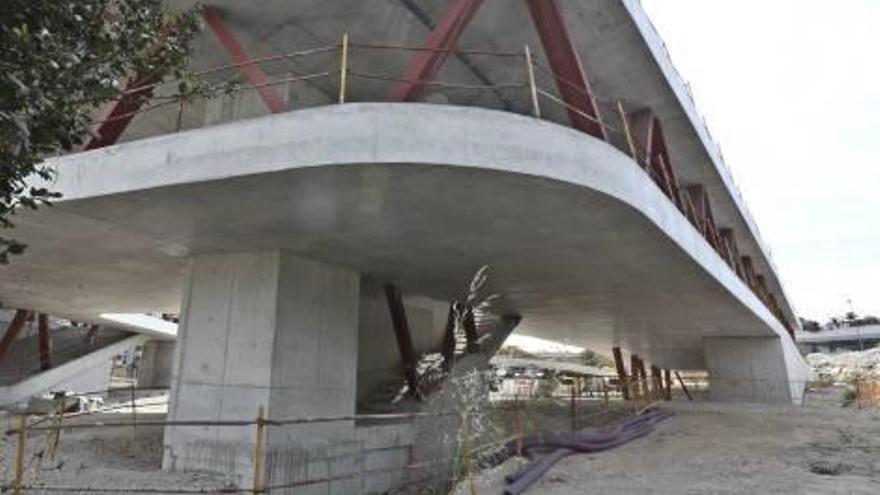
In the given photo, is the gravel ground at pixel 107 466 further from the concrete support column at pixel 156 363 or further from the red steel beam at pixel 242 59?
the concrete support column at pixel 156 363

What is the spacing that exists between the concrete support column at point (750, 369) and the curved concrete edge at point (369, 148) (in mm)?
16269

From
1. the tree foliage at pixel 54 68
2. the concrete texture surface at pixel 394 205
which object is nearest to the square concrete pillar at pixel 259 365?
the concrete texture surface at pixel 394 205

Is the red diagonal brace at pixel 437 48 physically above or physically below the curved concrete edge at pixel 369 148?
above

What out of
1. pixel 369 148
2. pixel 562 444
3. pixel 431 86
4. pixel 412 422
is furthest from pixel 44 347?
pixel 369 148

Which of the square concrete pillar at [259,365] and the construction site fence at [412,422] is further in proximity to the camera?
the square concrete pillar at [259,365]

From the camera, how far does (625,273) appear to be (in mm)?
12555

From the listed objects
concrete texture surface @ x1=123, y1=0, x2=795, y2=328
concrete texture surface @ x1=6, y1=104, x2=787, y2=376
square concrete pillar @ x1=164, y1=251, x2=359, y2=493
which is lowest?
square concrete pillar @ x1=164, y1=251, x2=359, y2=493

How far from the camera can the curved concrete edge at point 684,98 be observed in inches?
445

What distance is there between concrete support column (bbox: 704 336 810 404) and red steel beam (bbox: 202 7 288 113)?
58.9 feet

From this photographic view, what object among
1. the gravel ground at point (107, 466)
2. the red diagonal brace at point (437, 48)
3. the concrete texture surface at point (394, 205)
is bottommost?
the gravel ground at point (107, 466)

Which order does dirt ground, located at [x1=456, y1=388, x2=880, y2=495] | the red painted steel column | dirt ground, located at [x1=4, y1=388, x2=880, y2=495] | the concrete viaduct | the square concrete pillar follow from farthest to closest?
the red painted steel column, the square concrete pillar, dirt ground, located at [x1=4, y1=388, x2=880, y2=495], dirt ground, located at [x1=456, y1=388, x2=880, y2=495], the concrete viaduct

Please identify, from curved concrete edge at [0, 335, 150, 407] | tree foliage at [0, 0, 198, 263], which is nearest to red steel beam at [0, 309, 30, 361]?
curved concrete edge at [0, 335, 150, 407]

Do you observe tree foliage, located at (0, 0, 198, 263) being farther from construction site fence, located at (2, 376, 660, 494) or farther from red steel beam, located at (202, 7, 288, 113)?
red steel beam, located at (202, 7, 288, 113)

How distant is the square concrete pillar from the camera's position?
10414mm
